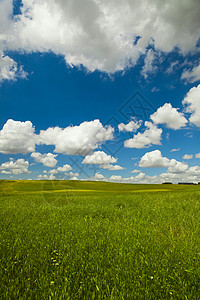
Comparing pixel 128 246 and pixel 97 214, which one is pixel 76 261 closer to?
pixel 128 246

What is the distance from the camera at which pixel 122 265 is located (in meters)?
4.61

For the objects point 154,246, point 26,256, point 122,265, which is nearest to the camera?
point 122,265

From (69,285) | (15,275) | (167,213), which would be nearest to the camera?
(69,285)

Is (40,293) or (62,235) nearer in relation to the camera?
(40,293)

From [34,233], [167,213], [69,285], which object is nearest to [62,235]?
[34,233]

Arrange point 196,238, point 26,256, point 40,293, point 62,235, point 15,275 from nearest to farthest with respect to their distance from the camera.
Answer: point 40,293 < point 15,275 < point 26,256 < point 196,238 < point 62,235

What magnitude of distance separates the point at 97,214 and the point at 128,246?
5.05m

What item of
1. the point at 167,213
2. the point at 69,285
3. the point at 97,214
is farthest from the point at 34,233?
the point at 167,213

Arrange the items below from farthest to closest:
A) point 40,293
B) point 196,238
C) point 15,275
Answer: point 196,238 < point 15,275 < point 40,293

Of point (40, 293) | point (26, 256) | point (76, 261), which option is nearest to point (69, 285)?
point (40, 293)

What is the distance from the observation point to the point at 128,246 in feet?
18.9

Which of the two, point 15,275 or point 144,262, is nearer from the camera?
point 15,275

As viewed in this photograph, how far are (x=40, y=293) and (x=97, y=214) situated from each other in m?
7.20

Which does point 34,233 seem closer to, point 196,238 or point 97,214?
point 97,214
